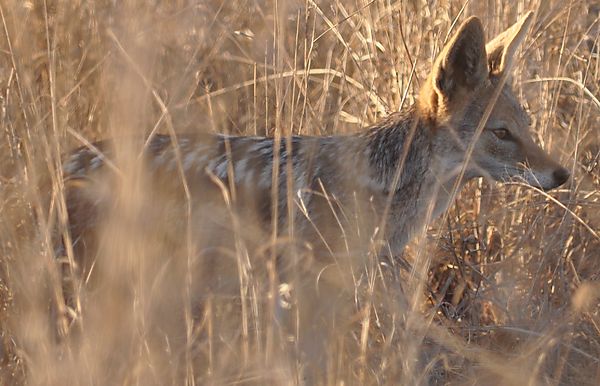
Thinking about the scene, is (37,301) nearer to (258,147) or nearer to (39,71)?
(258,147)

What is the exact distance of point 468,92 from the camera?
4.44m

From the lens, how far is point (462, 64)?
14.3 feet

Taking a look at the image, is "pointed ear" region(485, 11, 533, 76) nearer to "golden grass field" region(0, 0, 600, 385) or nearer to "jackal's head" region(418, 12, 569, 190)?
"jackal's head" region(418, 12, 569, 190)

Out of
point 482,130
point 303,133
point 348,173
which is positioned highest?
point 482,130

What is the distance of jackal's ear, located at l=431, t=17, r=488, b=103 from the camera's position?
13.8 feet

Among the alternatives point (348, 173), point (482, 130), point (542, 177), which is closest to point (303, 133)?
point (348, 173)

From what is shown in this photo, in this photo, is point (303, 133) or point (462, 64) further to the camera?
point (303, 133)

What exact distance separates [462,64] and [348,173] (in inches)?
27.1

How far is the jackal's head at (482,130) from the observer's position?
→ 438cm

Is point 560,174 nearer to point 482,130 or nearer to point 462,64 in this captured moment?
point 482,130

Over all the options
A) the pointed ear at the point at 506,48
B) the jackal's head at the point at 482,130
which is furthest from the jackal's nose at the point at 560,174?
the pointed ear at the point at 506,48

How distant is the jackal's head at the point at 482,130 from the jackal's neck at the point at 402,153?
54mm

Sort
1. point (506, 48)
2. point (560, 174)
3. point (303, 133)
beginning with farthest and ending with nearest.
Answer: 1. point (303, 133)
2. point (506, 48)
3. point (560, 174)

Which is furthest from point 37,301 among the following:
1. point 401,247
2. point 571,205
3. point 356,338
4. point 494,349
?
point 571,205
